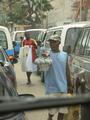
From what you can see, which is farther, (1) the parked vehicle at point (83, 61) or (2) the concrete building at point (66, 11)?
(2) the concrete building at point (66, 11)

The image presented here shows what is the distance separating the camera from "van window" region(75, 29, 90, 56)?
8.01 metres

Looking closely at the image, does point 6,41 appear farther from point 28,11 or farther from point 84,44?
point 28,11

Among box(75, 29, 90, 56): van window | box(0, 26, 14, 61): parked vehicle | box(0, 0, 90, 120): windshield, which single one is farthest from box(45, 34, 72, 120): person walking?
box(0, 26, 14, 61): parked vehicle

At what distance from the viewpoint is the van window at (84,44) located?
801cm

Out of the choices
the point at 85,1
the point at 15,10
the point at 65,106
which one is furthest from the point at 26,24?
the point at 65,106

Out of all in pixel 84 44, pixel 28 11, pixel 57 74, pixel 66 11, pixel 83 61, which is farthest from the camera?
pixel 28 11

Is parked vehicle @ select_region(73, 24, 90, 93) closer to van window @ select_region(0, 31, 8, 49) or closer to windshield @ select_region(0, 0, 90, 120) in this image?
windshield @ select_region(0, 0, 90, 120)

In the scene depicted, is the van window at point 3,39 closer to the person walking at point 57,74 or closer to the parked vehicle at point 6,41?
the parked vehicle at point 6,41

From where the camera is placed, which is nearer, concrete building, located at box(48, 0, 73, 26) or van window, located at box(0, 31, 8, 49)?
van window, located at box(0, 31, 8, 49)

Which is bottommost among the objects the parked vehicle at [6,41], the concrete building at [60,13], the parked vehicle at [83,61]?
the concrete building at [60,13]

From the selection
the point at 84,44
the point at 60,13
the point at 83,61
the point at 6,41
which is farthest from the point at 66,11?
the point at 83,61

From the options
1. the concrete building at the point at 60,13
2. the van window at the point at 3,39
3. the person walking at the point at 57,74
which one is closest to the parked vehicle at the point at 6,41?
the van window at the point at 3,39

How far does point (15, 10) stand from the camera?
4409 centimetres

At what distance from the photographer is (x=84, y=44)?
27.1 feet
